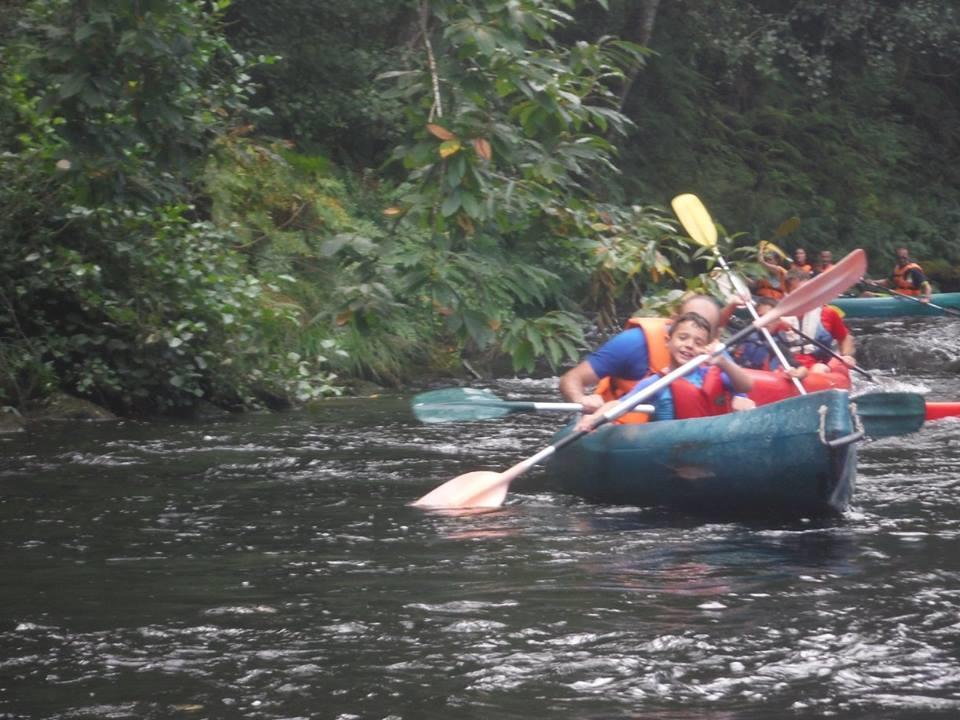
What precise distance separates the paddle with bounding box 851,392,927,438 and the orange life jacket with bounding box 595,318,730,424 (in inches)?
34.7

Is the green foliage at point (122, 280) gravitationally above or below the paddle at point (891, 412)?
above

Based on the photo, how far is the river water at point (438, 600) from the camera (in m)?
3.66

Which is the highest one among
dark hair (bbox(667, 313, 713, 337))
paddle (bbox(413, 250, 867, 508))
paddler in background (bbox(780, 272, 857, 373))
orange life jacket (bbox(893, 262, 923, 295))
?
orange life jacket (bbox(893, 262, 923, 295))

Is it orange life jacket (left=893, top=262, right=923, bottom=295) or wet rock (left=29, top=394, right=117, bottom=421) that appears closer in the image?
wet rock (left=29, top=394, right=117, bottom=421)

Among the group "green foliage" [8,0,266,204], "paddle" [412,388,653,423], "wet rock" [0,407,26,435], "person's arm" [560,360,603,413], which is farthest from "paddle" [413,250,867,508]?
"wet rock" [0,407,26,435]

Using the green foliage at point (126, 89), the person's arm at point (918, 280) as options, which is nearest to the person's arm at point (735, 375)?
the green foliage at point (126, 89)

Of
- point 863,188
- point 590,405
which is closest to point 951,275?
point 863,188

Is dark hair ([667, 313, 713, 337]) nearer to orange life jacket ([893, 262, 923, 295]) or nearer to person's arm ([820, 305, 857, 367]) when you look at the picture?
person's arm ([820, 305, 857, 367])

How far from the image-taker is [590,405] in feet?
23.0

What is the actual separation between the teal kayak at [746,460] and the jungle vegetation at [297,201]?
607 millimetres

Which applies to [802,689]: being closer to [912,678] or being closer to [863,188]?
[912,678]

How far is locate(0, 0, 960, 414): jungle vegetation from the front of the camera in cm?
612

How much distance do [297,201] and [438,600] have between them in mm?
9059

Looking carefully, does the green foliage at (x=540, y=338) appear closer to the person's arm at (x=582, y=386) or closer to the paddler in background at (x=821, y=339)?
the person's arm at (x=582, y=386)
